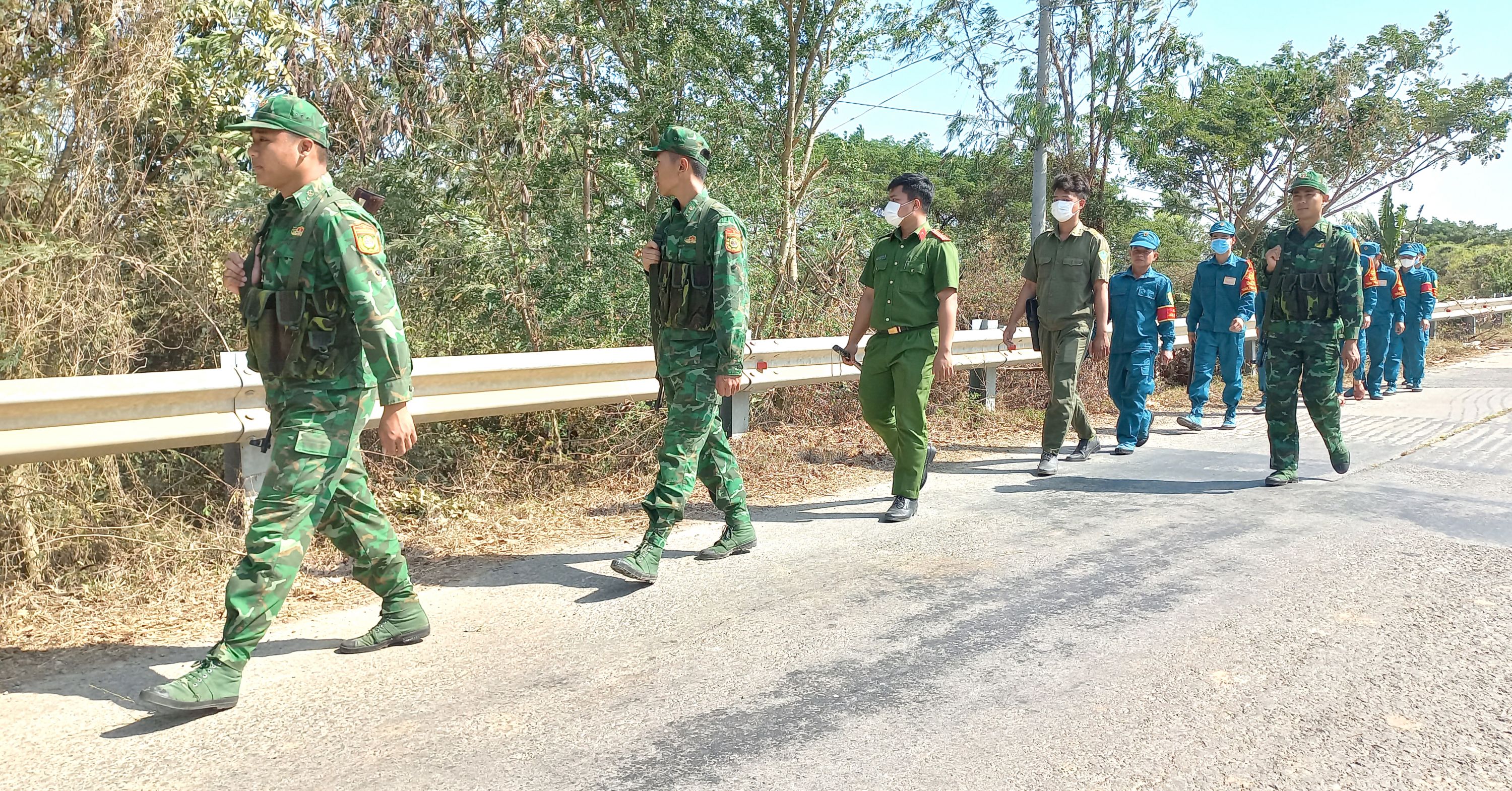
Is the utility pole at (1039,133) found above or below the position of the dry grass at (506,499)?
above

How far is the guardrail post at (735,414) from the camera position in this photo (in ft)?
25.4

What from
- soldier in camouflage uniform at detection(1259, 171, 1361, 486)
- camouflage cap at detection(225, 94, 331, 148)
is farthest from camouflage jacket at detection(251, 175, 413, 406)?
soldier in camouflage uniform at detection(1259, 171, 1361, 486)

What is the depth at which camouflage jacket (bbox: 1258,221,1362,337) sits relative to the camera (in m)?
7.09

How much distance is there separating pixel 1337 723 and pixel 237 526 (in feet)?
15.0

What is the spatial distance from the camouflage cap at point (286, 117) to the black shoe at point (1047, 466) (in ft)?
17.8

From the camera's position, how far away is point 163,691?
3.28 meters

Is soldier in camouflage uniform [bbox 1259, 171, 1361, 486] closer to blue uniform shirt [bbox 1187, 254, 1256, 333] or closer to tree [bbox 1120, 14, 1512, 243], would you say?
blue uniform shirt [bbox 1187, 254, 1256, 333]

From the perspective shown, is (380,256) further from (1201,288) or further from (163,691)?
(1201,288)

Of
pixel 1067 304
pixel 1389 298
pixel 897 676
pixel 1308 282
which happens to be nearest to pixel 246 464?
pixel 897 676

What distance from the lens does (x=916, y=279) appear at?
6.13 m

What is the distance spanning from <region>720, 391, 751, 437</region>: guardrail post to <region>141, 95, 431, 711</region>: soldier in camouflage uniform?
415 cm

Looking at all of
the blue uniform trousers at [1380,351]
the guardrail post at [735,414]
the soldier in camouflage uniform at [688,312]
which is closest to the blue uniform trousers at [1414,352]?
the blue uniform trousers at [1380,351]

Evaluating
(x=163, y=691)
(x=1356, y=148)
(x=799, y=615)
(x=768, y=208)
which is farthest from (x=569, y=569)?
(x=1356, y=148)

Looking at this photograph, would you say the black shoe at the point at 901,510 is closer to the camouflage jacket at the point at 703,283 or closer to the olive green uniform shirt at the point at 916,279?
the olive green uniform shirt at the point at 916,279
